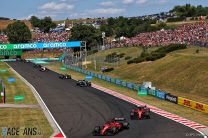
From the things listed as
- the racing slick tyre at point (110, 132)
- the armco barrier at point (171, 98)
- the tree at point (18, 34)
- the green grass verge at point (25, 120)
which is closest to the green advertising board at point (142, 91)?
the armco barrier at point (171, 98)

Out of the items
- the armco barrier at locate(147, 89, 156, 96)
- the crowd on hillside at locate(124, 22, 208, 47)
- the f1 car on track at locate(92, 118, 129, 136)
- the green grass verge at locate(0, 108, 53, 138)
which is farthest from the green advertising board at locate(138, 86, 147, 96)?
the crowd on hillside at locate(124, 22, 208, 47)

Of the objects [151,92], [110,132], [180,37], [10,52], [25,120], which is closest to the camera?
[110,132]

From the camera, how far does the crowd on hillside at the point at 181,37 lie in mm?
81844

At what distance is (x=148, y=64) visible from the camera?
76.1 m

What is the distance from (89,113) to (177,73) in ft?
92.2

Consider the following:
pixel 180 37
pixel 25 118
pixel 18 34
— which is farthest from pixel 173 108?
pixel 18 34

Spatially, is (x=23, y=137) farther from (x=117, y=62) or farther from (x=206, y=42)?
(x=117, y=62)

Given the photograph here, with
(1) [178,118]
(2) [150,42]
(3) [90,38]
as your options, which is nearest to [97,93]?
(1) [178,118]

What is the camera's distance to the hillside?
5386 centimetres

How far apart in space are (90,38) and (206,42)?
225 ft

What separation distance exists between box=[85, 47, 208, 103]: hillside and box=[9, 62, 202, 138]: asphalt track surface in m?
11.2

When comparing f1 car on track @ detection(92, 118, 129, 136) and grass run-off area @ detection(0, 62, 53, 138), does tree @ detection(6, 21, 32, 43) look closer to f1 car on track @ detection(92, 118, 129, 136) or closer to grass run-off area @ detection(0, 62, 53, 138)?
grass run-off area @ detection(0, 62, 53, 138)

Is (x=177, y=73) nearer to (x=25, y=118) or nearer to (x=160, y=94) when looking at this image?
(x=160, y=94)

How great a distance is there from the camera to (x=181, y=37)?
91438 millimetres
